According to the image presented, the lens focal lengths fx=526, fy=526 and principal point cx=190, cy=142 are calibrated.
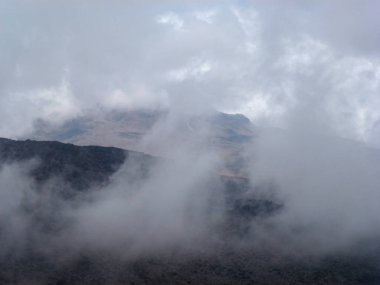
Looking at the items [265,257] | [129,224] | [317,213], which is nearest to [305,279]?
[265,257]

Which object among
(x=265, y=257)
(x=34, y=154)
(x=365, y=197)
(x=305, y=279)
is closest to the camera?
(x=305, y=279)

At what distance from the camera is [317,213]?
111 meters

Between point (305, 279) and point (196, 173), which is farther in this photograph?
point (196, 173)

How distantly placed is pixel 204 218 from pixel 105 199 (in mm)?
19290

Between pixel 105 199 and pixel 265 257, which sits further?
pixel 105 199

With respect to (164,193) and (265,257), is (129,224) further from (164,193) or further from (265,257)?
(265,257)

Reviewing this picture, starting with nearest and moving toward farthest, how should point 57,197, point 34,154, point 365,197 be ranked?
point 57,197 → point 34,154 → point 365,197

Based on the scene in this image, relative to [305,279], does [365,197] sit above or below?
above

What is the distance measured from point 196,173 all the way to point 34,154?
130ft

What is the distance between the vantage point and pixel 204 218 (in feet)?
323

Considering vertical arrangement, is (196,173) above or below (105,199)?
above

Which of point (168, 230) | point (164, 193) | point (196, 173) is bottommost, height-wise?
point (168, 230)

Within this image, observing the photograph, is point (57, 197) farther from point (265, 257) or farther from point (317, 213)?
point (317, 213)

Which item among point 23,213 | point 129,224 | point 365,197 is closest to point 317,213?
point 365,197
